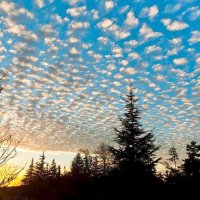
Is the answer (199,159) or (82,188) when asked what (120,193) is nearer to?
(82,188)

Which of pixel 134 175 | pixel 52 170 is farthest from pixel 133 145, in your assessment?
pixel 52 170

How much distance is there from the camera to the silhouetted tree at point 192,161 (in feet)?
109

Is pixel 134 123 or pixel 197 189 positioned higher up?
pixel 134 123

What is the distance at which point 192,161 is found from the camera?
113ft

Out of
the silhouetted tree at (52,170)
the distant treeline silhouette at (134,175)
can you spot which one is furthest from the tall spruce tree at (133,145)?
the silhouetted tree at (52,170)

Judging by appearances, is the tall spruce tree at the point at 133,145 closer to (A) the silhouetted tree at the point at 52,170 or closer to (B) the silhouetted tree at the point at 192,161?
(B) the silhouetted tree at the point at 192,161

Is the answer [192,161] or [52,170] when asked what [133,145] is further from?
[52,170]

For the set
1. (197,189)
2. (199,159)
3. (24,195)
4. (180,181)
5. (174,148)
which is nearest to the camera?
(197,189)

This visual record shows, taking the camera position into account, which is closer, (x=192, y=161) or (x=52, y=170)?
(x=192, y=161)

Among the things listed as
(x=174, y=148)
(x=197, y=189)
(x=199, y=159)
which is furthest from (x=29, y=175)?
(x=197, y=189)

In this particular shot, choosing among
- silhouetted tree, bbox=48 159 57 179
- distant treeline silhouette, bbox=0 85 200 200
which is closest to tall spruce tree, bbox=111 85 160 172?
distant treeline silhouette, bbox=0 85 200 200

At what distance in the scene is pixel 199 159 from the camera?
3612 centimetres

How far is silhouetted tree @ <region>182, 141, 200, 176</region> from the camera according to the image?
109 feet

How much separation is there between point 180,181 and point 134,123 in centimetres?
992
